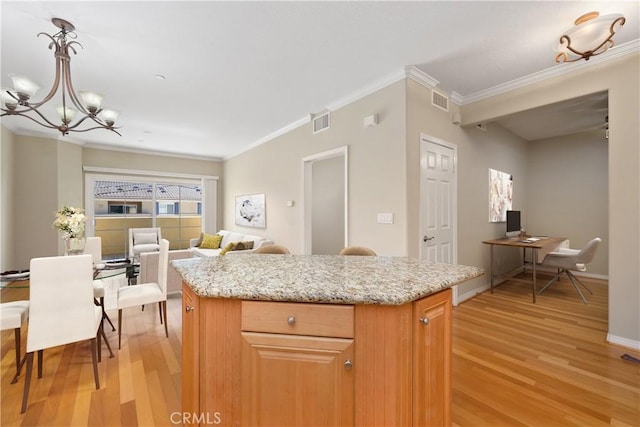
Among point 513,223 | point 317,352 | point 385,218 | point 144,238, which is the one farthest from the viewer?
point 144,238

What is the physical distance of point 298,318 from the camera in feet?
3.50

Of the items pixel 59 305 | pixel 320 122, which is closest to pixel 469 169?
pixel 320 122

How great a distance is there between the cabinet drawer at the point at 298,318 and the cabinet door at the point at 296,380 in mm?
28

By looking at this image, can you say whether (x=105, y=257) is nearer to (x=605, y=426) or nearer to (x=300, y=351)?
(x=300, y=351)

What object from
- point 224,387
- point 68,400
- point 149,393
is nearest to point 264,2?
point 224,387

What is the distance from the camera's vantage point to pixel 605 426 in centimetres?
155

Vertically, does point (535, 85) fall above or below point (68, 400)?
above

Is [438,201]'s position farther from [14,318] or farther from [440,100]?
[14,318]

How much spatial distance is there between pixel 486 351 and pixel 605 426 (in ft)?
2.79

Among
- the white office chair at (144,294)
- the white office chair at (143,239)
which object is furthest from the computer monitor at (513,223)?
the white office chair at (143,239)

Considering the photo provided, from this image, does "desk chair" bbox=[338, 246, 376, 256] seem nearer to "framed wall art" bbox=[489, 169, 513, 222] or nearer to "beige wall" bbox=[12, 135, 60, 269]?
"framed wall art" bbox=[489, 169, 513, 222]

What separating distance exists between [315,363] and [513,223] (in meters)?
5.14

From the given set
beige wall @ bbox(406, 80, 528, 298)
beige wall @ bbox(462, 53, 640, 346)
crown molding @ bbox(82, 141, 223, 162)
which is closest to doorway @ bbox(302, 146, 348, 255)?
beige wall @ bbox(406, 80, 528, 298)

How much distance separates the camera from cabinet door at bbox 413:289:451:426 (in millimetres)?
1080
